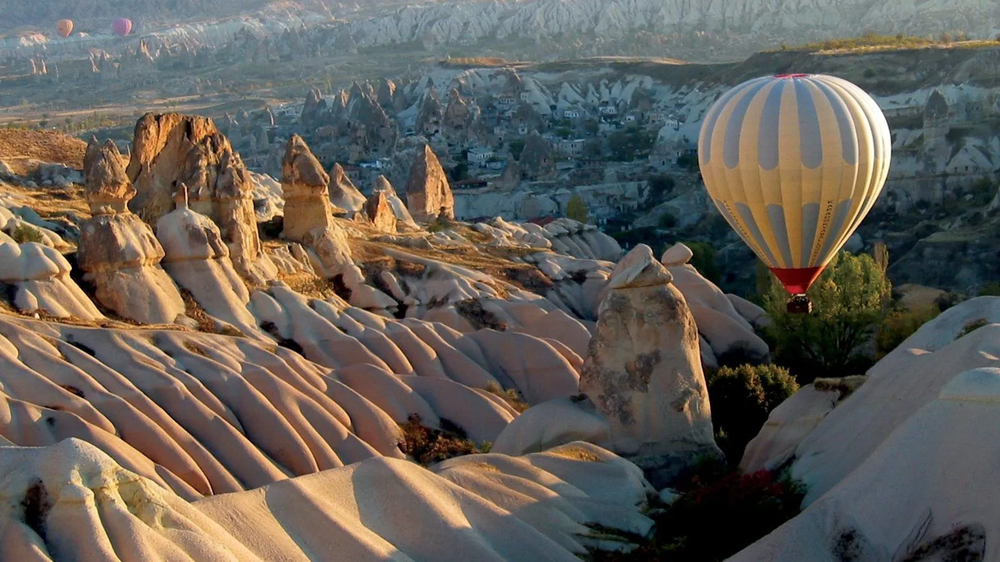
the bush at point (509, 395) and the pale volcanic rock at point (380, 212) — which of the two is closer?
the bush at point (509, 395)

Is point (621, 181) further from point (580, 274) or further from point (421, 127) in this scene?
point (580, 274)

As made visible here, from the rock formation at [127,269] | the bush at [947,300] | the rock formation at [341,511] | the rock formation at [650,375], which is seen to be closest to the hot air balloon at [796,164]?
the rock formation at [650,375]

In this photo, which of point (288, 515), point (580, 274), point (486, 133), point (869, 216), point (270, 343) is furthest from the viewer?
point (486, 133)

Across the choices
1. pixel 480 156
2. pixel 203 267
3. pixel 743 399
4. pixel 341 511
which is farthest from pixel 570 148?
pixel 341 511

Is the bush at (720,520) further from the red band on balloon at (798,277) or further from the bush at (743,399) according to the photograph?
the red band on balloon at (798,277)

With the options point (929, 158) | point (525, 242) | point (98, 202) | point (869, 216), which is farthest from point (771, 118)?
point (929, 158)
